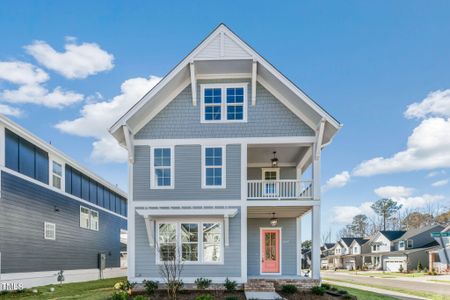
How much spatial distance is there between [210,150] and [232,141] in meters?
0.96

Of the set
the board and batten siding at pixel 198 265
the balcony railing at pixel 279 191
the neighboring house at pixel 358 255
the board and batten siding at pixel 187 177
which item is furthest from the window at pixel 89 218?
the neighboring house at pixel 358 255

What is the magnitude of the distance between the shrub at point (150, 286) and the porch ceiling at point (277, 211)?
4620mm

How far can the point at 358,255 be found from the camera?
6181 centimetres

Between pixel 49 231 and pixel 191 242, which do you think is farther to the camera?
pixel 49 231

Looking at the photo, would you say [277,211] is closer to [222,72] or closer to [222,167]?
[222,167]

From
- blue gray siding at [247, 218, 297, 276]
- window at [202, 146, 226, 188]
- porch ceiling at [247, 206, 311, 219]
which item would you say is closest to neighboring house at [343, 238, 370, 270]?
blue gray siding at [247, 218, 297, 276]

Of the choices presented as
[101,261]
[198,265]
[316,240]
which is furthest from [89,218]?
[316,240]

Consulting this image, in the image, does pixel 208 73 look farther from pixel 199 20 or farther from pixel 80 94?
pixel 80 94

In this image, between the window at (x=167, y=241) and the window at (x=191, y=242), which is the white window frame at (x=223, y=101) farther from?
the window at (x=167, y=241)

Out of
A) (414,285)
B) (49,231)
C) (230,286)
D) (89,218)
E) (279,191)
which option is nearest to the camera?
(230,286)

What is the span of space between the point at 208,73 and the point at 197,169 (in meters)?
3.92

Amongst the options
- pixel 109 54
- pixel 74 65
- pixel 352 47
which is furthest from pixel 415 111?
pixel 74 65

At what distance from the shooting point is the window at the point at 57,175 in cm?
2017

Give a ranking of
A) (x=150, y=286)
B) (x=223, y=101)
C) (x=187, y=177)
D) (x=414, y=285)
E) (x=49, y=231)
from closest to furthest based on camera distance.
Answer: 1. (x=150, y=286)
2. (x=187, y=177)
3. (x=223, y=101)
4. (x=49, y=231)
5. (x=414, y=285)
